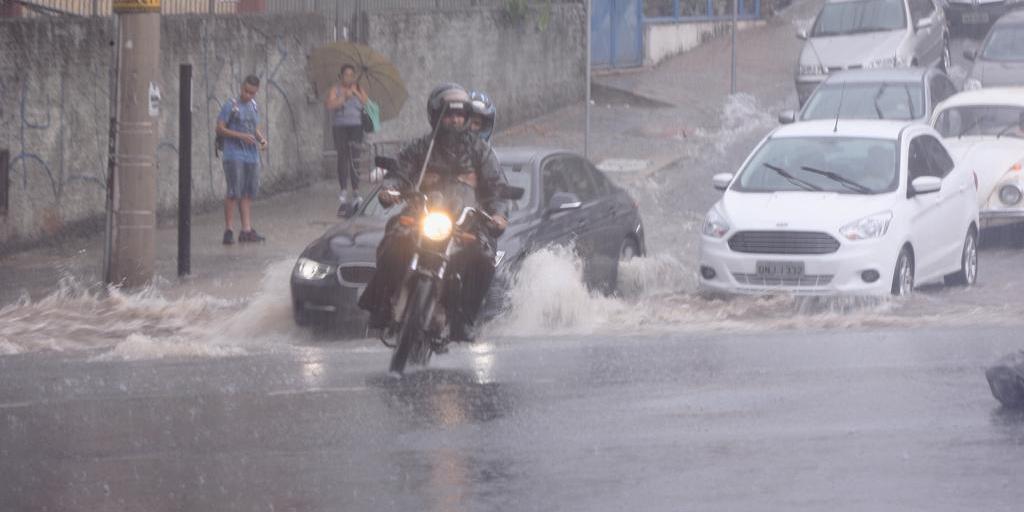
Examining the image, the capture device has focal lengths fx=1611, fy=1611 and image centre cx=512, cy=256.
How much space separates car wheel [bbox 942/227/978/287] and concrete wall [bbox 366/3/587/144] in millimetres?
10205

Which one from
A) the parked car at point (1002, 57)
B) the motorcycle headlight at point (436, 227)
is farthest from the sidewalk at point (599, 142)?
the motorcycle headlight at point (436, 227)

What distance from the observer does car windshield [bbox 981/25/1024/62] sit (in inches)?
994

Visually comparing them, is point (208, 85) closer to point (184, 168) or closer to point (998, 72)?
point (184, 168)

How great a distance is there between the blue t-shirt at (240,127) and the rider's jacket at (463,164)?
7.52 m

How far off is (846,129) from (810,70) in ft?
38.6

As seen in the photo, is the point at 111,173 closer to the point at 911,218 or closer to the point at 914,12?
the point at 911,218

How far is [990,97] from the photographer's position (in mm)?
18500

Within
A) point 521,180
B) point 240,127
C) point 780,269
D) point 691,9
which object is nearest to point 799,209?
point 780,269

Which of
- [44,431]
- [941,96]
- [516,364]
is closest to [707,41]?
[941,96]

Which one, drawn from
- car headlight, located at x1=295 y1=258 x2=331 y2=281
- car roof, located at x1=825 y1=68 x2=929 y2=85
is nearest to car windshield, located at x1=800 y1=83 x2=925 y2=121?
car roof, located at x1=825 y1=68 x2=929 y2=85

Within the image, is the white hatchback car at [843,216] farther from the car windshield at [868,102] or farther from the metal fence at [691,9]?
the metal fence at [691,9]

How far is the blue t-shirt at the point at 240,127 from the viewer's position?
16.9 metres

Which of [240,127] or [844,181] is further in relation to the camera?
[240,127]

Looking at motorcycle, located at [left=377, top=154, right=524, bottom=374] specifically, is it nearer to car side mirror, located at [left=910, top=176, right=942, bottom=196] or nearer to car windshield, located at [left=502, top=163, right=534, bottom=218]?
car windshield, located at [left=502, top=163, right=534, bottom=218]
